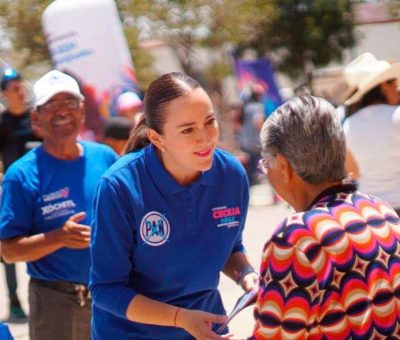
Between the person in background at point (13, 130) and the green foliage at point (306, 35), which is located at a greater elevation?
the person in background at point (13, 130)

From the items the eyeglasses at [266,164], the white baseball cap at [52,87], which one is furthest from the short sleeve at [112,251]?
the white baseball cap at [52,87]

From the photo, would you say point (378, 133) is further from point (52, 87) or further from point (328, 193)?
point (328, 193)

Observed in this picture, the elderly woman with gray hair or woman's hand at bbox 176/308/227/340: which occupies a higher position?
the elderly woman with gray hair

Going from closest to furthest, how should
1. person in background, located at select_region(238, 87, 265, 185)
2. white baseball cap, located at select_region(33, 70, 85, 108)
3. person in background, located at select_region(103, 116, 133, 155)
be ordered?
white baseball cap, located at select_region(33, 70, 85, 108), person in background, located at select_region(103, 116, 133, 155), person in background, located at select_region(238, 87, 265, 185)

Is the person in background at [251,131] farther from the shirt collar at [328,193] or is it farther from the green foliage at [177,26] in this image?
the shirt collar at [328,193]

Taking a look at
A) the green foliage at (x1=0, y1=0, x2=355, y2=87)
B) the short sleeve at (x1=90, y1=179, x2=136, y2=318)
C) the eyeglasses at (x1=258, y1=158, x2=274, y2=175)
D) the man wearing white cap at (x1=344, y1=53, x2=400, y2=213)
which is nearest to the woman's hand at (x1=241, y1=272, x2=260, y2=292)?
the short sleeve at (x1=90, y1=179, x2=136, y2=318)

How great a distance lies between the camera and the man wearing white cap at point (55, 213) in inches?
169

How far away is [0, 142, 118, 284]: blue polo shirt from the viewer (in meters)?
4.29

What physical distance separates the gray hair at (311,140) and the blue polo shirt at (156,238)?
72cm

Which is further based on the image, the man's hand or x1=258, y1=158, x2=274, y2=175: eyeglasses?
the man's hand

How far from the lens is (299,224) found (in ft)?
Answer: 7.93

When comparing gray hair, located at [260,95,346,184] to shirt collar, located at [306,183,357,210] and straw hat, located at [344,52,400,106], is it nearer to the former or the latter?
shirt collar, located at [306,183,357,210]

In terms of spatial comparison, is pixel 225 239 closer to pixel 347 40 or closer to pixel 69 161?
pixel 69 161

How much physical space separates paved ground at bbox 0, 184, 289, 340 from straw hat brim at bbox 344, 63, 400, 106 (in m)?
1.63
